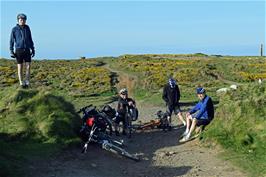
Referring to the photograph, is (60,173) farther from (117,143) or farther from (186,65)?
(186,65)

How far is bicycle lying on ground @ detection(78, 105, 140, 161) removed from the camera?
1320cm

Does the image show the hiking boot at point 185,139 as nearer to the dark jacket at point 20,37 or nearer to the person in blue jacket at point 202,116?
the person in blue jacket at point 202,116

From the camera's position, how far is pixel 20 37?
15.3 meters

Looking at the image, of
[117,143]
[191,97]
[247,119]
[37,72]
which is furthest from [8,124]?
[37,72]

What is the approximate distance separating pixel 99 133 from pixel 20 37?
3.76 m

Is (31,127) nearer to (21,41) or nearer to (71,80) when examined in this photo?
(21,41)

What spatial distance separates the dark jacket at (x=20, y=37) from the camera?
15.3 meters

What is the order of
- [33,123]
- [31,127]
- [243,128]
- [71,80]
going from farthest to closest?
[71,80], [243,128], [33,123], [31,127]

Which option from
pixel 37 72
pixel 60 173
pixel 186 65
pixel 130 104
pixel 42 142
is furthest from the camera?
pixel 186 65

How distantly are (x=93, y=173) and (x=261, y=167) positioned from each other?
3654 mm

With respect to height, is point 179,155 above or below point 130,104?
below

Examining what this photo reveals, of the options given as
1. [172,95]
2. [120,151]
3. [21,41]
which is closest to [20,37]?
[21,41]

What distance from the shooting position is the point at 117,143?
13930 mm

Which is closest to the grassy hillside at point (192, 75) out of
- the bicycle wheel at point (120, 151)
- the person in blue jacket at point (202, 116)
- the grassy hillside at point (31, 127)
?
the person in blue jacket at point (202, 116)
